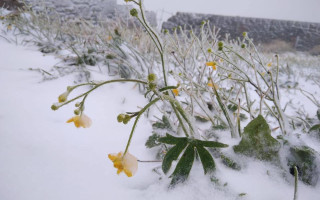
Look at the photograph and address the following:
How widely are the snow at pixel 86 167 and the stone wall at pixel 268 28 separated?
7.61 m

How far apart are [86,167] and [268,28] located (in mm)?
9065

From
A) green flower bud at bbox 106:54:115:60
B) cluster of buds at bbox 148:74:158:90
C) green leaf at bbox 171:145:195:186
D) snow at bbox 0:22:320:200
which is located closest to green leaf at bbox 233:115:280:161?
snow at bbox 0:22:320:200

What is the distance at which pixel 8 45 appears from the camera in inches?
74.0

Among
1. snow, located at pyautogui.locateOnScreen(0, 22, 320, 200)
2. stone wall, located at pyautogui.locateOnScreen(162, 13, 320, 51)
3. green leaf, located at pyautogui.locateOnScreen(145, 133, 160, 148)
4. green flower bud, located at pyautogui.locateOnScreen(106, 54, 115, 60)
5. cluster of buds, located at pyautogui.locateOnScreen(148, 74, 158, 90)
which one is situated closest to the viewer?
cluster of buds, located at pyautogui.locateOnScreen(148, 74, 158, 90)

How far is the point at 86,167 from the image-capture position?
562mm

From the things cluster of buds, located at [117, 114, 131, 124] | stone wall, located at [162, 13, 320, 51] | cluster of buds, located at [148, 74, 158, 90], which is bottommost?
stone wall, located at [162, 13, 320, 51]

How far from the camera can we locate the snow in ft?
1.48

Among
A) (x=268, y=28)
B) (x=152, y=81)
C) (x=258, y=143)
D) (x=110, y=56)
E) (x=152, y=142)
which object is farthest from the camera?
(x=268, y=28)

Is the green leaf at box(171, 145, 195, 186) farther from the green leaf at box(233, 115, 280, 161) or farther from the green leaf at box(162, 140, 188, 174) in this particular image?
the green leaf at box(233, 115, 280, 161)

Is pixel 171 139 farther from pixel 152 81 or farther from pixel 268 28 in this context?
pixel 268 28

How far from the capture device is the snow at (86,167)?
17.8 inches

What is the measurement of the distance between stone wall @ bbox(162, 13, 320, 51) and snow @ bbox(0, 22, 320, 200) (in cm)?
761

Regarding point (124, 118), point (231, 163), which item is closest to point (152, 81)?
point (124, 118)

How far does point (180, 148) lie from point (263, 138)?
206 mm
